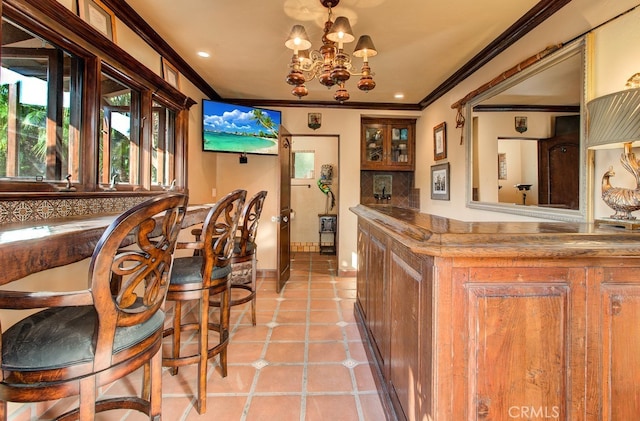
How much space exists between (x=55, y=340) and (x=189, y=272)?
29.8 inches

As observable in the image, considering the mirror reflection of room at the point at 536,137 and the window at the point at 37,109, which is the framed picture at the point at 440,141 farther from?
the window at the point at 37,109

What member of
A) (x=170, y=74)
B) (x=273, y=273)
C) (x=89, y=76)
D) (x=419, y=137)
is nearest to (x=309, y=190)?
(x=273, y=273)

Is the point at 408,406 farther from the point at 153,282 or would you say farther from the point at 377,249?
the point at 153,282

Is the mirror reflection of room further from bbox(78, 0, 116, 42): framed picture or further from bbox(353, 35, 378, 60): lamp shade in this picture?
bbox(78, 0, 116, 42): framed picture

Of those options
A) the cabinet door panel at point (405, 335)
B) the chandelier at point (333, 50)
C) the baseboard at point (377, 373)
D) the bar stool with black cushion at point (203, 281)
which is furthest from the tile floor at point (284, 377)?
the chandelier at point (333, 50)

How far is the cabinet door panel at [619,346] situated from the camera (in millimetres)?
1006

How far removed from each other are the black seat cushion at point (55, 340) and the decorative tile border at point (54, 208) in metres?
0.63

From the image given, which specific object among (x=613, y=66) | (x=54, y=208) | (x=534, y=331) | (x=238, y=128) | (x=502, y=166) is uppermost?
(x=238, y=128)

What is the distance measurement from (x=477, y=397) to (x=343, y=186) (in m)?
3.61

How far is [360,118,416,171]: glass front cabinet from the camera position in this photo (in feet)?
15.5

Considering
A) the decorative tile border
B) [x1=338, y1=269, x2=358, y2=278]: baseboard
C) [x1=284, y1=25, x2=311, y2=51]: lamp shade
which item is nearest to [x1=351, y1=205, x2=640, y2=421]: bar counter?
[x1=284, y1=25, x2=311, y2=51]: lamp shade

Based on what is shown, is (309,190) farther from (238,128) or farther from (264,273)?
(238,128)

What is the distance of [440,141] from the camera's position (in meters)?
3.88

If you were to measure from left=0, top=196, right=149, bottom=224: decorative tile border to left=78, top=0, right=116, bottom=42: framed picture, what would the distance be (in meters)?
1.11
